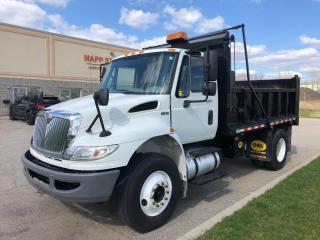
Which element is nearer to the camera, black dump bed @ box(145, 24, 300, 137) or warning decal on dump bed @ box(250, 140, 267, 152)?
black dump bed @ box(145, 24, 300, 137)

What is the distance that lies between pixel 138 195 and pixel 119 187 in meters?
0.27

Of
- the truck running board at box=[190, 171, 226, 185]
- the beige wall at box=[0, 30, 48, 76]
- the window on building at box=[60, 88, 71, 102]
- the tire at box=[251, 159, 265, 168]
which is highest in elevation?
the beige wall at box=[0, 30, 48, 76]

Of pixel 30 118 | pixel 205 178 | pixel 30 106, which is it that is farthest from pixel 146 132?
pixel 30 106

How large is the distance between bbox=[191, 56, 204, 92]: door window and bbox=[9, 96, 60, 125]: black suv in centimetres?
1472

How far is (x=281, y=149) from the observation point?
7.96 metres

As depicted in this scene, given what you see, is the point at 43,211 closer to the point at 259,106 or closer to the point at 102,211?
the point at 102,211

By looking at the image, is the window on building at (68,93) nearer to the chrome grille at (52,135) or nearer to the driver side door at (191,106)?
the driver side door at (191,106)

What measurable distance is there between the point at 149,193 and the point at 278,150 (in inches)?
187

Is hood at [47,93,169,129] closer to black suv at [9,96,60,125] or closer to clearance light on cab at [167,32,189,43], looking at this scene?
clearance light on cab at [167,32,189,43]

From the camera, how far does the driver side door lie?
193 inches

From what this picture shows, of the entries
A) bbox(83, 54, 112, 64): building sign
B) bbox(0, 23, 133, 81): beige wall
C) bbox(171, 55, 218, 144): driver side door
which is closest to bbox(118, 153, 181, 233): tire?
bbox(171, 55, 218, 144): driver side door

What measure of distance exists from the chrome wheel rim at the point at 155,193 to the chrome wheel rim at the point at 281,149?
4.30 meters

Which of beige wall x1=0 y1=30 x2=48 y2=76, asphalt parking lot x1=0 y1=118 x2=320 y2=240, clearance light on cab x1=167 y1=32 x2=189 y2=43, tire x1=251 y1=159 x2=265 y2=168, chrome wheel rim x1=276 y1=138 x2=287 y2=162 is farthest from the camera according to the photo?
beige wall x1=0 y1=30 x2=48 y2=76

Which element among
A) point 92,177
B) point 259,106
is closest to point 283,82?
point 259,106
